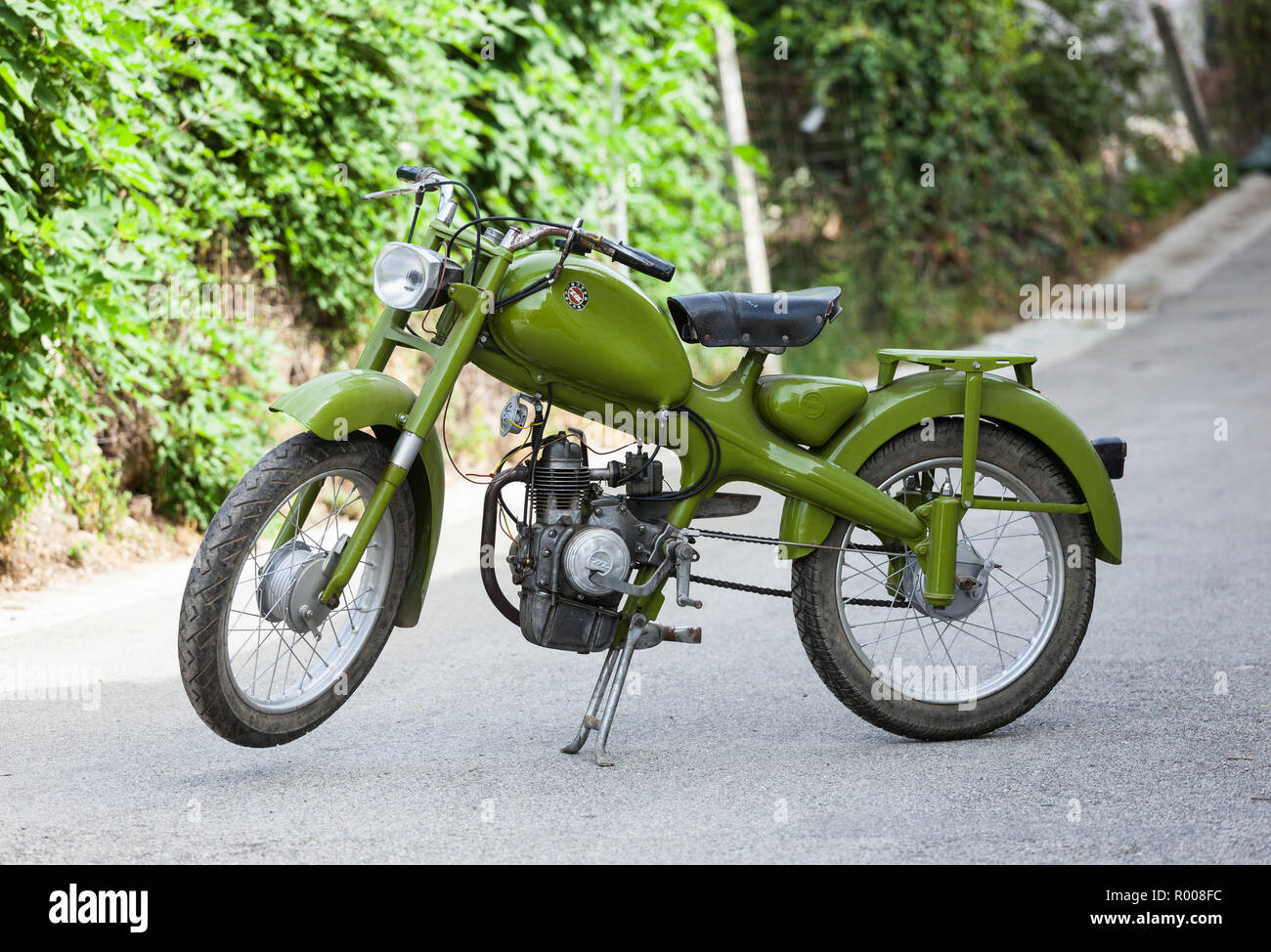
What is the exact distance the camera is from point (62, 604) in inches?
217

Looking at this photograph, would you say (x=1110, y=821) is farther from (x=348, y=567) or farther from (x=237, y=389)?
(x=237, y=389)

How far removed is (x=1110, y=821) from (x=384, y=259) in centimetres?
212

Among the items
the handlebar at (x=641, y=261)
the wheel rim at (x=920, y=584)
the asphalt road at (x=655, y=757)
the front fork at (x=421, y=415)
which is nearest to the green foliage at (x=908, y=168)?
the asphalt road at (x=655, y=757)

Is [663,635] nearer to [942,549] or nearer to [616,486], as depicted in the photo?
[616,486]

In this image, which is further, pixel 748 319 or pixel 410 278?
pixel 748 319

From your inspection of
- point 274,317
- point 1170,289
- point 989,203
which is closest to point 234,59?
point 274,317

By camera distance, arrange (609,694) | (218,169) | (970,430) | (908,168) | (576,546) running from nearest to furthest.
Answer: (576,546) → (609,694) → (970,430) → (218,169) → (908,168)

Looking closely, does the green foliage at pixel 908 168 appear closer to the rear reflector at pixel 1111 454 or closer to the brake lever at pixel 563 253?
the rear reflector at pixel 1111 454

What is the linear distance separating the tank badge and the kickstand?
0.82 m

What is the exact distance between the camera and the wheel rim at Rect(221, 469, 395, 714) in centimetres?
365

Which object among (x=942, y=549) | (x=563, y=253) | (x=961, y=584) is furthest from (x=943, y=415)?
(x=563, y=253)

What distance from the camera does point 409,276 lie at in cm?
353

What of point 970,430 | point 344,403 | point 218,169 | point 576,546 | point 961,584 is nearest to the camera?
point 344,403

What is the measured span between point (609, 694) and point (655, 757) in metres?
0.21
